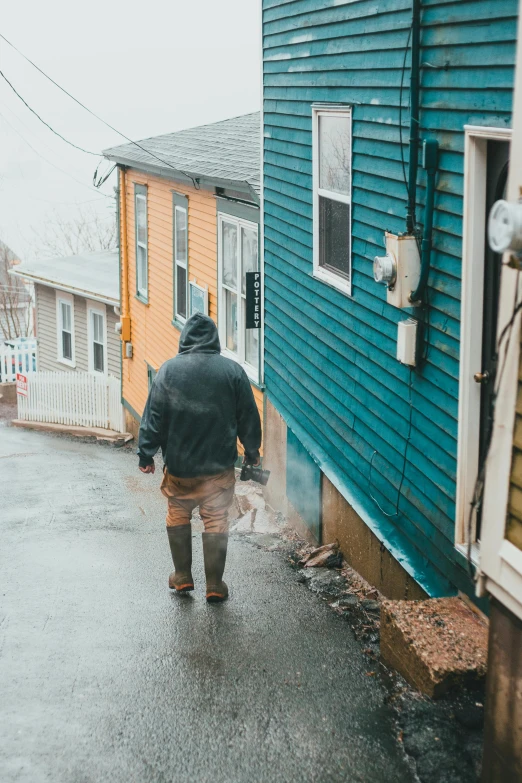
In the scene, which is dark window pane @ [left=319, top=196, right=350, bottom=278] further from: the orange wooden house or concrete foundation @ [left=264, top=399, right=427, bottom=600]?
the orange wooden house

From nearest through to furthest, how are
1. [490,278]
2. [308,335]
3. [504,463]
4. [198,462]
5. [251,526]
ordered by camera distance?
[504,463] → [490,278] → [198,462] → [308,335] → [251,526]

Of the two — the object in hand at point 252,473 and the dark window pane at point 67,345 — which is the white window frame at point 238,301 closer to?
the object in hand at point 252,473

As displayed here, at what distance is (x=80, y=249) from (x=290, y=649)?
Result: 4956 centimetres

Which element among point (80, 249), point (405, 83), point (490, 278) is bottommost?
point (80, 249)

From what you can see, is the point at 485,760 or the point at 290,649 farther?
the point at 290,649

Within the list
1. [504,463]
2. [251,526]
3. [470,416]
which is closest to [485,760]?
[504,463]

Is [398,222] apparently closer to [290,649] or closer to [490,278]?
[490,278]

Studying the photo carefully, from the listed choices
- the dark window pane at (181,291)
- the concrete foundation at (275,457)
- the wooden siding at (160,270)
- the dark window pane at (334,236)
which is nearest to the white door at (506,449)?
the dark window pane at (334,236)

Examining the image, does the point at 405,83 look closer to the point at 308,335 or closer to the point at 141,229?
the point at 308,335

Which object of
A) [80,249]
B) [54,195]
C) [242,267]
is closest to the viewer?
[242,267]

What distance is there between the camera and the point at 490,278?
198 inches

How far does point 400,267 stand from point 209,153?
27.0ft

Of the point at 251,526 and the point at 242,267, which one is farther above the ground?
the point at 242,267

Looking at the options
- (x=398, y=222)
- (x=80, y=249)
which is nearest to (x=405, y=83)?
(x=398, y=222)
